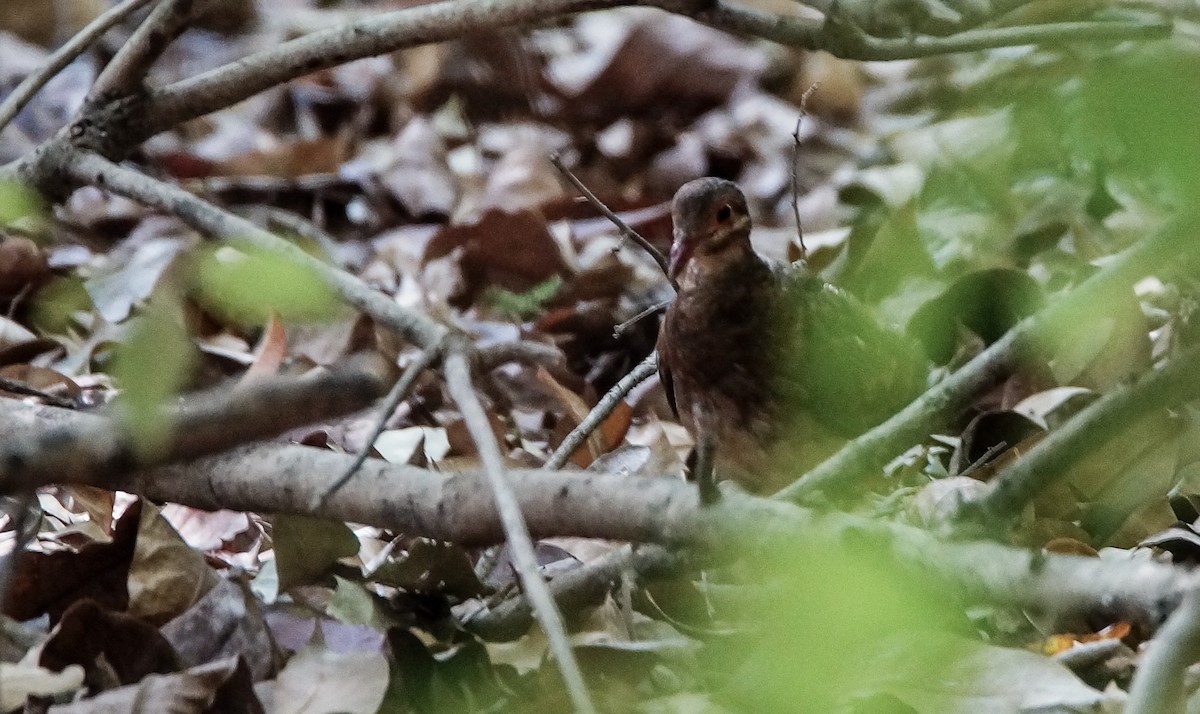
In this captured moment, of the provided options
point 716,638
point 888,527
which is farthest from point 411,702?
point 888,527

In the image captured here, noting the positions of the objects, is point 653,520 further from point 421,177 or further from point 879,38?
point 421,177

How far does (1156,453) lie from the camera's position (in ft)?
9.32

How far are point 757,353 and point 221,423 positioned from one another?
183 centimetres

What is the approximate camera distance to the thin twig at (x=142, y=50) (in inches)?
123

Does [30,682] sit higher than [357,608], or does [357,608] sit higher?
[30,682]

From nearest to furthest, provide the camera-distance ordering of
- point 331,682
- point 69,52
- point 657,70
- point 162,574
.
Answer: point 331,682 → point 162,574 → point 69,52 → point 657,70

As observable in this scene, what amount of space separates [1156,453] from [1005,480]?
1032 millimetres

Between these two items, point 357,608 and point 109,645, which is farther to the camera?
point 357,608

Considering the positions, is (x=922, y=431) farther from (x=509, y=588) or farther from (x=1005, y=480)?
(x=509, y=588)

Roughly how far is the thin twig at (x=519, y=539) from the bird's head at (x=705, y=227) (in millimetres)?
1274

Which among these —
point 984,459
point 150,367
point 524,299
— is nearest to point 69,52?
point 524,299

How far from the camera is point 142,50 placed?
3.20 metres

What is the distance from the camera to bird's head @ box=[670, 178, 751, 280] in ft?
10.1

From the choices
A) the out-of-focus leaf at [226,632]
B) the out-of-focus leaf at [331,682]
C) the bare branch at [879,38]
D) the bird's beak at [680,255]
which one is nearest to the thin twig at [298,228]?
the bird's beak at [680,255]
